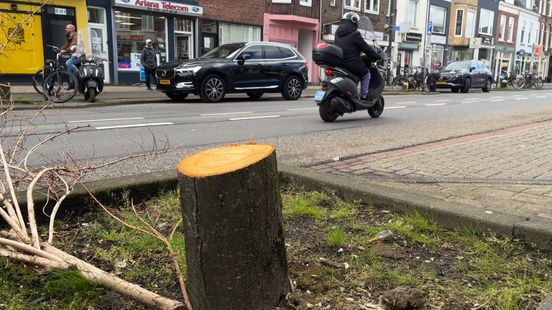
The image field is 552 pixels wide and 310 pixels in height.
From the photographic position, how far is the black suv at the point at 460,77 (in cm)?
2631

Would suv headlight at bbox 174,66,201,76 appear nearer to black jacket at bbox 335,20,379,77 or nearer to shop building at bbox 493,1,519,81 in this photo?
black jacket at bbox 335,20,379,77

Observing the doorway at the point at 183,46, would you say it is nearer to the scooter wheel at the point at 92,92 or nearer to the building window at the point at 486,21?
the scooter wheel at the point at 92,92

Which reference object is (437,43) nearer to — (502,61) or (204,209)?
(502,61)

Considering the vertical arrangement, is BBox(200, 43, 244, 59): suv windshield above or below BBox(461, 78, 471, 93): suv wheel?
above

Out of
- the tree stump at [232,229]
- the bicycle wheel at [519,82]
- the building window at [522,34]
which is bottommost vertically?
the bicycle wheel at [519,82]

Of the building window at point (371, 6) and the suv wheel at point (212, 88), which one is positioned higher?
the building window at point (371, 6)

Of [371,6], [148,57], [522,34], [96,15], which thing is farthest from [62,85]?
[522,34]

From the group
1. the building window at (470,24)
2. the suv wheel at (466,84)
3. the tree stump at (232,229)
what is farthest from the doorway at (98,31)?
the building window at (470,24)

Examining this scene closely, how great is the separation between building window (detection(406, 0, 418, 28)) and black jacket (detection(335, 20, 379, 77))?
30.4 m

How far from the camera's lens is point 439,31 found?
41844 millimetres

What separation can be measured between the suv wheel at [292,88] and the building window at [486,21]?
35.0 m

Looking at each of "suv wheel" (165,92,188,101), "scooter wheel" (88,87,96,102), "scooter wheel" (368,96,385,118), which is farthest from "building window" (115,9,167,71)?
"scooter wheel" (368,96,385,118)

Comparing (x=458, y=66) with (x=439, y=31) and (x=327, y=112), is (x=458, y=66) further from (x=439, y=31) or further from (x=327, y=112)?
(x=327, y=112)

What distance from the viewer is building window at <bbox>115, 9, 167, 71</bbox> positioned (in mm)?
20688
